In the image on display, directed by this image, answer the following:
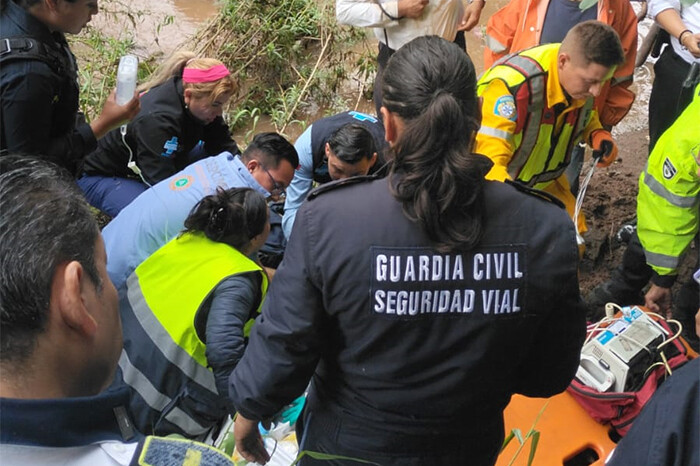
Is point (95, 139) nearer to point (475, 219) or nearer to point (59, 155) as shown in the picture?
point (59, 155)

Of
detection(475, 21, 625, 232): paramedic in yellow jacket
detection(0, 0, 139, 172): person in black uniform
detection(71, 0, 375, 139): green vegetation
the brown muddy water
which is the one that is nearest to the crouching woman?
detection(0, 0, 139, 172): person in black uniform

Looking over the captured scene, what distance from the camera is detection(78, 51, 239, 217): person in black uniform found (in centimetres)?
322

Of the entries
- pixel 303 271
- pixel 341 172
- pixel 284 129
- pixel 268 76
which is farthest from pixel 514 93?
pixel 268 76

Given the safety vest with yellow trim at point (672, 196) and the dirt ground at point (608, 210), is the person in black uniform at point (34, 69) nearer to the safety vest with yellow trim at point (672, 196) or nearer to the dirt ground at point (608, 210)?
the safety vest with yellow trim at point (672, 196)

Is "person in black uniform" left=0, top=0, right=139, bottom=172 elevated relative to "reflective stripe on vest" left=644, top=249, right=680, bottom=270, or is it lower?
elevated

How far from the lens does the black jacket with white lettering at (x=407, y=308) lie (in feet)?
4.43

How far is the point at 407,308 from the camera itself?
1366 mm

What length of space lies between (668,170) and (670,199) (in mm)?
110

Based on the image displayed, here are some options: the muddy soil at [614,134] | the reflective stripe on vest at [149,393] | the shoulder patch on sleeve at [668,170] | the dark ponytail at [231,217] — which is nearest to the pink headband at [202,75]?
the dark ponytail at [231,217]

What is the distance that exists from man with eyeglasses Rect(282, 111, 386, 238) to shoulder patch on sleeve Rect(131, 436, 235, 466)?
2.00m

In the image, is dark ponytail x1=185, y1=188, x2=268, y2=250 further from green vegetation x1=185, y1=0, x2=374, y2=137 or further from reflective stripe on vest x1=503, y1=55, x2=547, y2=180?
green vegetation x1=185, y1=0, x2=374, y2=137

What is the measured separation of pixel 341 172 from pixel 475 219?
170cm

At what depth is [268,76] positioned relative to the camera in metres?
5.52

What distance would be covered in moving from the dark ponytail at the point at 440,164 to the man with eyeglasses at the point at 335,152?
4.69 ft
